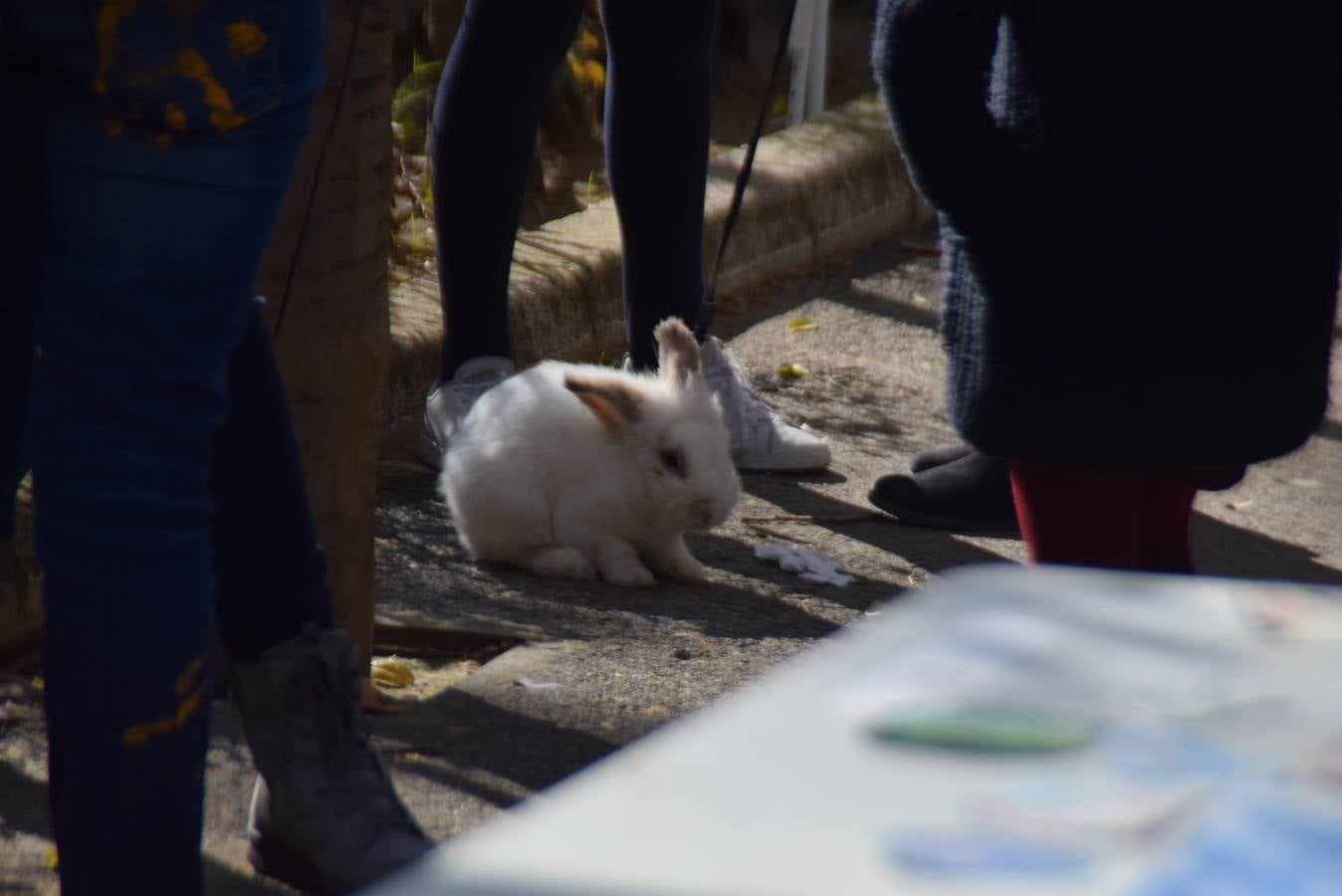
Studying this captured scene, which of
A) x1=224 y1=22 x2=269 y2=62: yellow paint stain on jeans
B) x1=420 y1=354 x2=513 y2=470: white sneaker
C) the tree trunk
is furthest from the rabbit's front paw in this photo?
x1=224 y1=22 x2=269 y2=62: yellow paint stain on jeans

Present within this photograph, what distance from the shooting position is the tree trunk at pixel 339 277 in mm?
2465

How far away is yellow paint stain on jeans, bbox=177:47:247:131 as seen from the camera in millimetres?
1669

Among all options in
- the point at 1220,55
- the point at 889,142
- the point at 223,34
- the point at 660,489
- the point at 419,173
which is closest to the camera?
the point at 223,34

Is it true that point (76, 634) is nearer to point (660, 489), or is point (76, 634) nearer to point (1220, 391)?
point (1220, 391)

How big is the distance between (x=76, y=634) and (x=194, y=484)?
0.17 metres

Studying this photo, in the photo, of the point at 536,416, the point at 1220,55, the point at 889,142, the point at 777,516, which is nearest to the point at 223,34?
the point at 1220,55

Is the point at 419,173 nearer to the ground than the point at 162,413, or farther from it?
nearer to the ground

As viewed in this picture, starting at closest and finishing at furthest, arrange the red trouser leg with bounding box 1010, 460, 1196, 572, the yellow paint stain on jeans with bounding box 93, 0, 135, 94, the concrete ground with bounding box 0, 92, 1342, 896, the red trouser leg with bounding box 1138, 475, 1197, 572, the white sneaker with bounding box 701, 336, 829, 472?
the yellow paint stain on jeans with bounding box 93, 0, 135, 94, the red trouser leg with bounding box 1010, 460, 1196, 572, the red trouser leg with bounding box 1138, 475, 1197, 572, the concrete ground with bounding box 0, 92, 1342, 896, the white sneaker with bounding box 701, 336, 829, 472

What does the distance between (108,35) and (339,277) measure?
0.87m

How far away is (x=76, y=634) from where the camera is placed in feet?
5.61

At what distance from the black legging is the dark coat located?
65.1 inches

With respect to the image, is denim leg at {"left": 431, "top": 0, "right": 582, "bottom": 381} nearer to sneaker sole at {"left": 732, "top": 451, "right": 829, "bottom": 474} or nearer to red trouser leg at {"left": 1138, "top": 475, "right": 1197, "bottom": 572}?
sneaker sole at {"left": 732, "top": 451, "right": 829, "bottom": 474}

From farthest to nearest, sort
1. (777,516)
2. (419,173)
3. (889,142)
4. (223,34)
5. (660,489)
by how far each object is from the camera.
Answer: (889,142)
(419,173)
(777,516)
(660,489)
(223,34)

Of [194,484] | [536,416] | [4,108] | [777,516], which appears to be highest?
[4,108]
